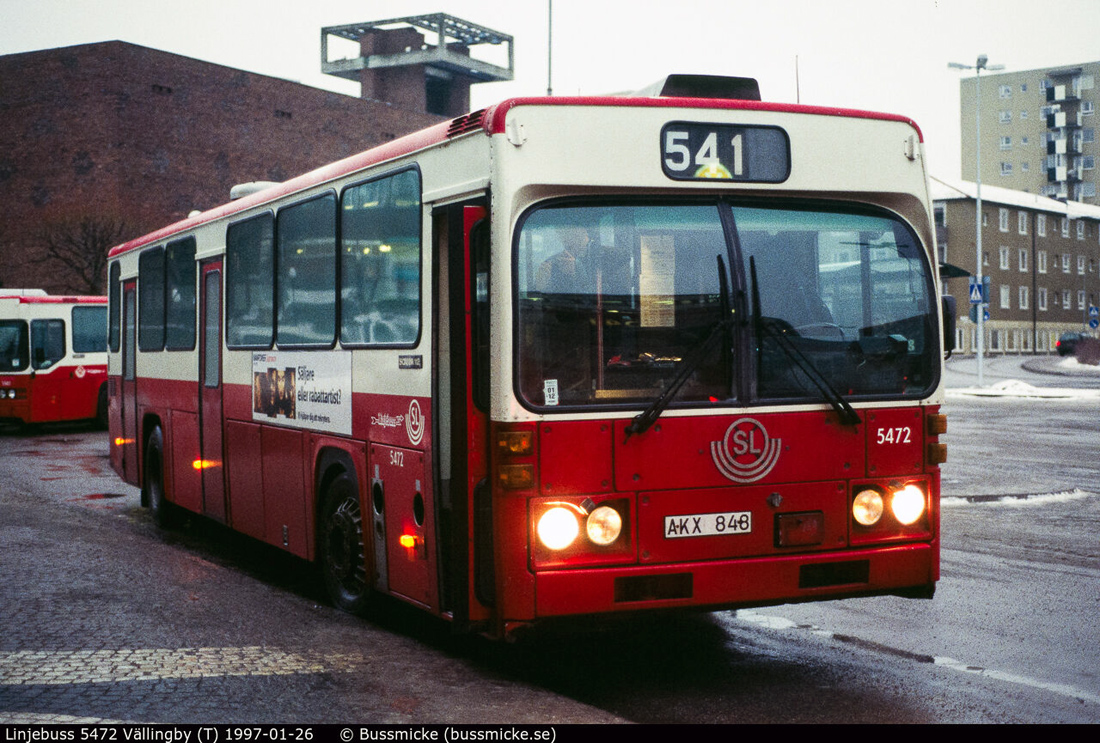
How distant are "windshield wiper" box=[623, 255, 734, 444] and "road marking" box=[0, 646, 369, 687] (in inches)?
80.4

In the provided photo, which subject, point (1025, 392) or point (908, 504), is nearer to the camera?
point (908, 504)

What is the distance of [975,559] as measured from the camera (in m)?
10.1

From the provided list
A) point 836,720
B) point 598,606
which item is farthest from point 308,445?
point 836,720

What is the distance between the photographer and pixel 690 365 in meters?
6.00

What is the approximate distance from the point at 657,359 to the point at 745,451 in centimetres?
63

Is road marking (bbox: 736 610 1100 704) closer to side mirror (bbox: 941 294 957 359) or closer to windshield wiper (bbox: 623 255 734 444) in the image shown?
side mirror (bbox: 941 294 957 359)

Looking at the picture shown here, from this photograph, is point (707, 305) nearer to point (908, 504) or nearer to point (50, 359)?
point (908, 504)

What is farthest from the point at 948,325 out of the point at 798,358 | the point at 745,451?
the point at 745,451

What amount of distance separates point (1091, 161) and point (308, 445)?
12388 centimetres

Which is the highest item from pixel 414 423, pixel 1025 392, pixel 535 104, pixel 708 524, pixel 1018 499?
pixel 535 104

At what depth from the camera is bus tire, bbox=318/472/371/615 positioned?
7719 mm

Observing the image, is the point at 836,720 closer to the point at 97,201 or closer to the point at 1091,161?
the point at 97,201

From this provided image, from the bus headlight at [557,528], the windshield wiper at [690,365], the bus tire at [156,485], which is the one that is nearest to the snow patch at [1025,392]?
the bus tire at [156,485]

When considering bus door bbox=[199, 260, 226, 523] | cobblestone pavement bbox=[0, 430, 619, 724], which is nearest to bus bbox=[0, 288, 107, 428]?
cobblestone pavement bbox=[0, 430, 619, 724]
